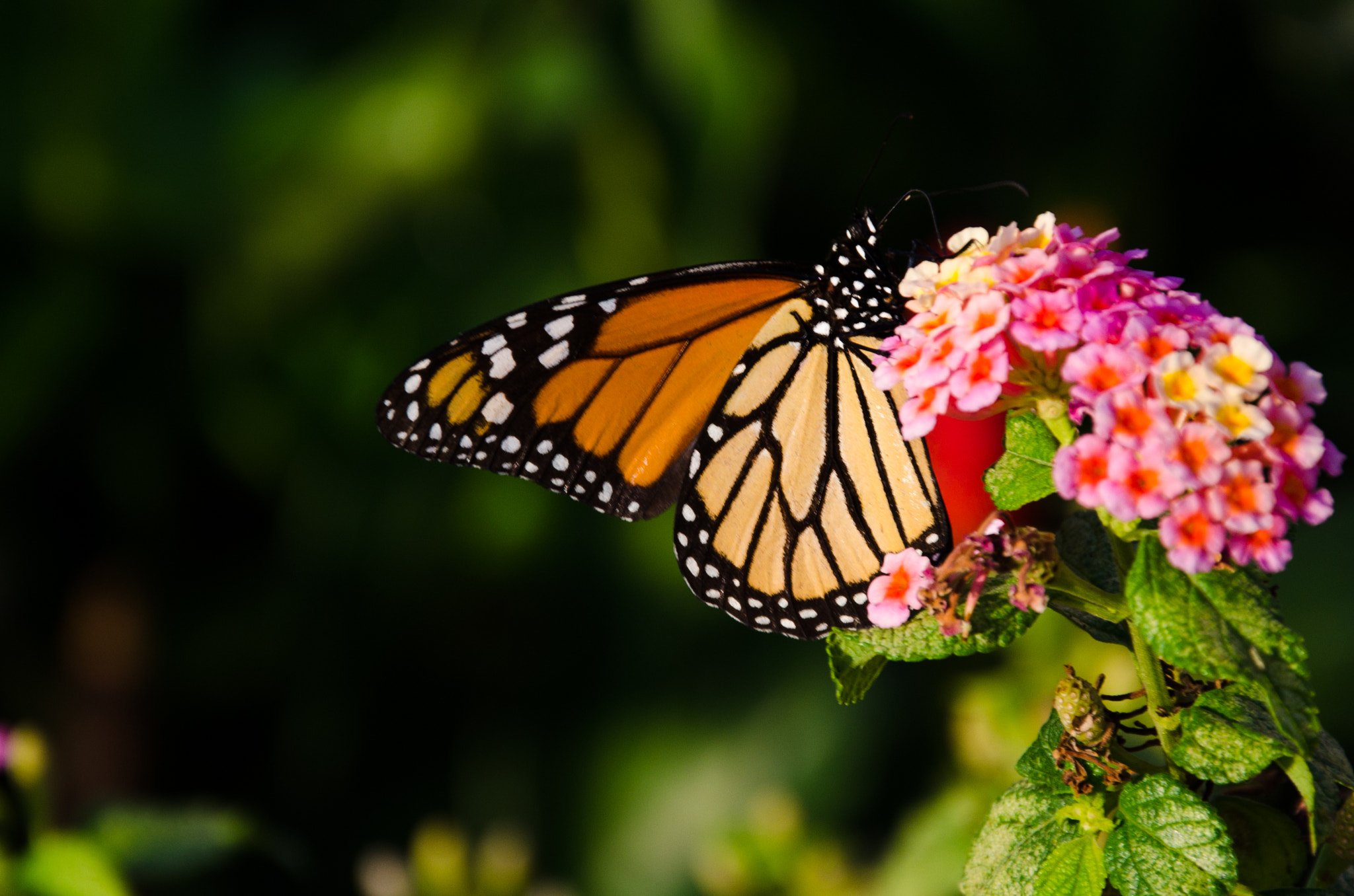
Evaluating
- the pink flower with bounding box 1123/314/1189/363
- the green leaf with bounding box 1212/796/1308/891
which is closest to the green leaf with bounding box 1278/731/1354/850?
the green leaf with bounding box 1212/796/1308/891

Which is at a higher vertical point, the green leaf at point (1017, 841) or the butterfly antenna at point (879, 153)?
the butterfly antenna at point (879, 153)

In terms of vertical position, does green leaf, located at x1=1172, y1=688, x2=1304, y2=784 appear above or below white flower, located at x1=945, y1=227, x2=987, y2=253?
below

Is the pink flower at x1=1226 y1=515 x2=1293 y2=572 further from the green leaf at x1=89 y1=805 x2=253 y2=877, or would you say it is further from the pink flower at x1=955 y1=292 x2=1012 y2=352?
the green leaf at x1=89 y1=805 x2=253 y2=877

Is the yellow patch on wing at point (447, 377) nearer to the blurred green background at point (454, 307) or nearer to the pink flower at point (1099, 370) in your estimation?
the pink flower at point (1099, 370)

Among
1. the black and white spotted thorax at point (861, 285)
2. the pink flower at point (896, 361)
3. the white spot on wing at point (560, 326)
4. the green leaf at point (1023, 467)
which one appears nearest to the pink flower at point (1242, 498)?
the green leaf at point (1023, 467)

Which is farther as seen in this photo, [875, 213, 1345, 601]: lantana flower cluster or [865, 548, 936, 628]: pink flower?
[865, 548, 936, 628]: pink flower
